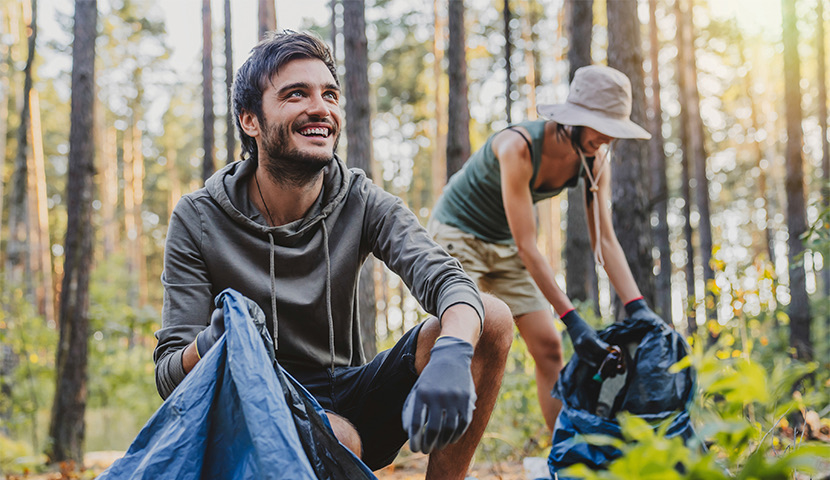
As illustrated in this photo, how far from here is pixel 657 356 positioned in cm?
267

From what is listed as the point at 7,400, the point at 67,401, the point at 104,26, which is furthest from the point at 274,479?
the point at 104,26

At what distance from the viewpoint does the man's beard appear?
207 cm

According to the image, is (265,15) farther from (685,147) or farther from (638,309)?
(685,147)

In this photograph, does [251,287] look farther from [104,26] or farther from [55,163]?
[55,163]

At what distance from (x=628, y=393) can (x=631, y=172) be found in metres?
2.78

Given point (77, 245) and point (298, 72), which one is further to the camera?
A: point (77, 245)

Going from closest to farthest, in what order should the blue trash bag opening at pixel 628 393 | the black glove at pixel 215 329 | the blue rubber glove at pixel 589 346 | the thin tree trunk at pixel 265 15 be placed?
1. the black glove at pixel 215 329
2. the blue trash bag opening at pixel 628 393
3. the blue rubber glove at pixel 589 346
4. the thin tree trunk at pixel 265 15

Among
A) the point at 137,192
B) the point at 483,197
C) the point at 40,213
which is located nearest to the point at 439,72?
the point at 40,213

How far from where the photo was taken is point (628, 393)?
2.70 meters

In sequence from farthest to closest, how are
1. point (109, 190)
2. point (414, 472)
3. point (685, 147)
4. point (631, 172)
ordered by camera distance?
point (109, 190) < point (685, 147) < point (631, 172) < point (414, 472)

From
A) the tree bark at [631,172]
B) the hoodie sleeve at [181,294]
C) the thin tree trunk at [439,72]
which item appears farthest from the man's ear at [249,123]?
the thin tree trunk at [439,72]

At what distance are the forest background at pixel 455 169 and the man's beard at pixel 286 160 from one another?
4.44 ft

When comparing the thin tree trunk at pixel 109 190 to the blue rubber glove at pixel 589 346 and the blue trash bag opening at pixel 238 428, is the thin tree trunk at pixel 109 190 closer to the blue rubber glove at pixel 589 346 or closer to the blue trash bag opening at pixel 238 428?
the blue rubber glove at pixel 589 346

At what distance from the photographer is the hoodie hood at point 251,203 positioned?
2.11 m
